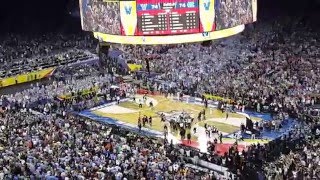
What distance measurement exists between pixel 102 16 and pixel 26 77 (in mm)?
17510

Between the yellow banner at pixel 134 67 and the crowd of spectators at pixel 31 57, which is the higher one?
the crowd of spectators at pixel 31 57

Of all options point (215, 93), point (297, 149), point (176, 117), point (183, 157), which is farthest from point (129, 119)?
point (297, 149)

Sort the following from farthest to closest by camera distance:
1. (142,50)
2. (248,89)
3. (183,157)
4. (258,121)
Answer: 1. (142,50)
2. (248,89)
3. (258,121)
4. (183,157)

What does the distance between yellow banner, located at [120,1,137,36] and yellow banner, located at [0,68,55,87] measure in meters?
17.7

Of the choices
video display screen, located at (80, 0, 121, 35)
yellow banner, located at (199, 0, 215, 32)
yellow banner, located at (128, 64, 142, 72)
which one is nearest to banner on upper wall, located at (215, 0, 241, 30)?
yellow banner, located at (199, 0, 215, 32)

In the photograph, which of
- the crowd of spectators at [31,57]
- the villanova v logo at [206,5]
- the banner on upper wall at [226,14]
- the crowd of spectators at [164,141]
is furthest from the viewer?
the crowd of spectators at [31,57]

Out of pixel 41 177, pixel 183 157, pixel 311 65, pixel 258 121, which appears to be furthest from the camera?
pixel 311 65

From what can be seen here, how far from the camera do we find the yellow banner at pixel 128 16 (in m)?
25.6

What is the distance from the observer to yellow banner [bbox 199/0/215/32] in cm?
2553

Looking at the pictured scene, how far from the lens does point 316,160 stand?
2414 centimetres

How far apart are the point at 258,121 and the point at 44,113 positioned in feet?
34.8

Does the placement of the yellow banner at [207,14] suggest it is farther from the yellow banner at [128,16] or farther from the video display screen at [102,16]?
the video display screen at [102,16]

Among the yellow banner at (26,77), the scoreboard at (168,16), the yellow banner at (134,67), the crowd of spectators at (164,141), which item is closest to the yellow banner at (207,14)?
the scoreboard at (168,16)

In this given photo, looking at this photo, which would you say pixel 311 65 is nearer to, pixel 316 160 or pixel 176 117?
pixel 176 117
